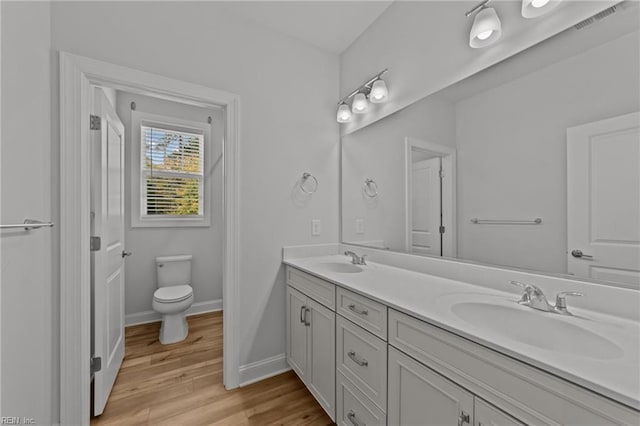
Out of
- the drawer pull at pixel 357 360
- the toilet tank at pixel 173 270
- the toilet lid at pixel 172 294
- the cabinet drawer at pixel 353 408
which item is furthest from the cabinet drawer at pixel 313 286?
the toilet tank at pixel 173 270

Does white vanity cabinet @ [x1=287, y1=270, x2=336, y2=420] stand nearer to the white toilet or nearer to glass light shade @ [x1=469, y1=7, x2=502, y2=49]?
the white toilet

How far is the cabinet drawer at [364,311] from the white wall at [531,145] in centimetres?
62

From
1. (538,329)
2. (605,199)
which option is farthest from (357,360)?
(605,199)

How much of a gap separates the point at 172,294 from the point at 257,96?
6.41 feet

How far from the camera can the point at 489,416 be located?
2.43 ft

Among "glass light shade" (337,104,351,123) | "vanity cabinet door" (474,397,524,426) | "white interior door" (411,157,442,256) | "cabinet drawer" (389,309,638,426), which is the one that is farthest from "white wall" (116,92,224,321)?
"vanity cabinet door" (474,397,524,426)

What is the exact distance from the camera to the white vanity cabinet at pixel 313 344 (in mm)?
1468

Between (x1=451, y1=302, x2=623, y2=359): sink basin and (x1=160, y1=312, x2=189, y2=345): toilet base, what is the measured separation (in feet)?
8.00

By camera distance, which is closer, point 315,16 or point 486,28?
point 486,28

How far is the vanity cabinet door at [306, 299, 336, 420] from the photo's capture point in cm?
145

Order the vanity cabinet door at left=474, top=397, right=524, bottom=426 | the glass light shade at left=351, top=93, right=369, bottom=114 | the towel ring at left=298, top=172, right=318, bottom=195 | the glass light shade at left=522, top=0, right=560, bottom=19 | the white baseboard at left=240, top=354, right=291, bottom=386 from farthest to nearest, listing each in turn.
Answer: the towel ring at left=298, top=172, right=318, bottom=195 < the glass light shade at left=351, top=93, right=369, bottom=114 < the white baseboard at left=240, top=354, right=291, bottom=386 < the glass light shade at left=522, top=0, right=560, bottom=19 < the vanity cabinet door at left=474, top=397, right=524, bottom=426

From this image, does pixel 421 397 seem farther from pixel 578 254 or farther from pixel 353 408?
pixel 578 254

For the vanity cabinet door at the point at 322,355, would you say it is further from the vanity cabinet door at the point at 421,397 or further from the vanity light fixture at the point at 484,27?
the vanity light fixture at the point at 484,27

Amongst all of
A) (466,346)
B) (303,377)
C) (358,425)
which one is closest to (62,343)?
(303,377)
